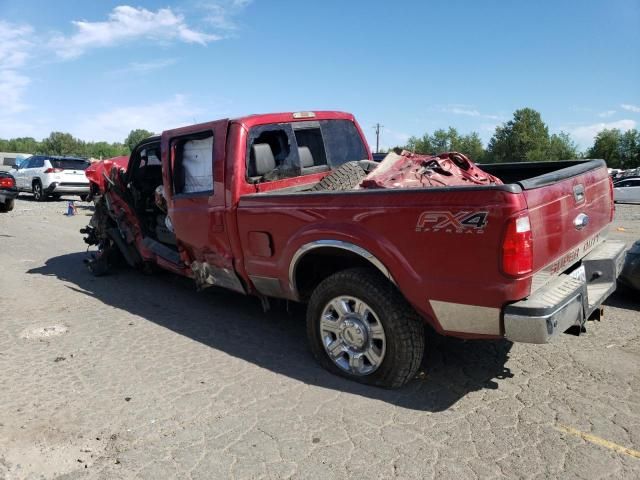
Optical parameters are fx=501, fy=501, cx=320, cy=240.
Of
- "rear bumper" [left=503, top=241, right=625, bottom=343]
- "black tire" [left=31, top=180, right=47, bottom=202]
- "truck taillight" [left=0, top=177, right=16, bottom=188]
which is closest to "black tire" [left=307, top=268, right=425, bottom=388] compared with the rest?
"rear bumper" [left=503, top=241, right=625, bottom=343]

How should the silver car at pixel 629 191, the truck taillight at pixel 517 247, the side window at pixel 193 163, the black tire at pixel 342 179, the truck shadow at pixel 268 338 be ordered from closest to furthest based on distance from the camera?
the truck taillight at pixel 517 247
the truck shadow at pixel 268 338
the black tire at pixel 342 179
the side window at pixel 193 163
the silver car at pixel 629 191

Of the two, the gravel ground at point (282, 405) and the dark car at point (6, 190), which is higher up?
the dark car at point (6, 190)

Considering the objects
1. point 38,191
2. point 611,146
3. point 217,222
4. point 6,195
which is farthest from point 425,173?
point 611,146

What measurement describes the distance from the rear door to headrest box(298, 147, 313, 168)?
32.0 inches

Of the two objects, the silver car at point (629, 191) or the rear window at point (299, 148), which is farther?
the silver car at point (629, 191)

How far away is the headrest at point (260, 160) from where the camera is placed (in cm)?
443

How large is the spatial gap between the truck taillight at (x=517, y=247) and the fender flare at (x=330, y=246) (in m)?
0.77

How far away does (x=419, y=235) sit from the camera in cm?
306

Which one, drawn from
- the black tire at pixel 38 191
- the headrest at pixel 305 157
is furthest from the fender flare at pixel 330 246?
the black tire at pixel 38 191

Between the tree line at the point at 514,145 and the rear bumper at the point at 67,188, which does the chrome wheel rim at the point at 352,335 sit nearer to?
the rear bumper at the point at 67,188

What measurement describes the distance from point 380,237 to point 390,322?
22.8 inches

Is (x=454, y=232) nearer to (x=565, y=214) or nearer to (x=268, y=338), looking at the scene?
(x=565, y=214)

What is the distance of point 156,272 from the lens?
7.23 metres

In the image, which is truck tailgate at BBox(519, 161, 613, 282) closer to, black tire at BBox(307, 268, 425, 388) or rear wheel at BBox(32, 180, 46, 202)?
black tire at BBox(307, 268, 425, 388)
